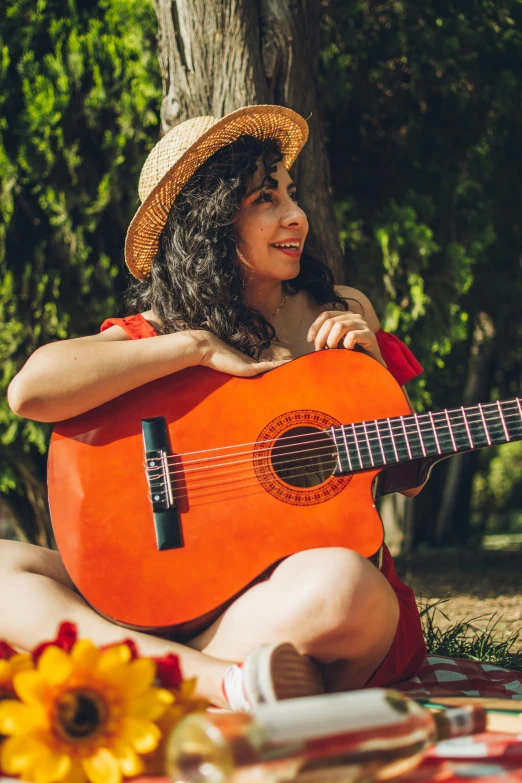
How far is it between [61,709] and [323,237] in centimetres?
255

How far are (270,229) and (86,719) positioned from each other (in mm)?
1656

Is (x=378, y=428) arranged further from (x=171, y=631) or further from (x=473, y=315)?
(x=473, y=315)

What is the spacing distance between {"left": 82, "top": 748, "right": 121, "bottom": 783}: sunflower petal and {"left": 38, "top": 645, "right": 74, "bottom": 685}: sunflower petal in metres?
0.14

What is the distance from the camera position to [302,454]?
2166 mm

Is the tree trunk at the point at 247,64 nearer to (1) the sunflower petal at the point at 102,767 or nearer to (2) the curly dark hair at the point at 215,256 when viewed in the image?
(2) the curly dark hair at the point at 215,256

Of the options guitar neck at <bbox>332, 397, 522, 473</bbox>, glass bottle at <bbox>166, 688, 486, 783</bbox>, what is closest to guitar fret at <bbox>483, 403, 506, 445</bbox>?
guitar neck at <bbox>332, 397, 522, 473</bbox>

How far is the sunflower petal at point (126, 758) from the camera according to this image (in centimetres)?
127

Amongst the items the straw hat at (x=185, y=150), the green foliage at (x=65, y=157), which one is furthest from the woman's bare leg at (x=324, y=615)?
the green foliage at (x=65, y=157)

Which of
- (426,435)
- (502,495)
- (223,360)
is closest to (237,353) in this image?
(223,360)

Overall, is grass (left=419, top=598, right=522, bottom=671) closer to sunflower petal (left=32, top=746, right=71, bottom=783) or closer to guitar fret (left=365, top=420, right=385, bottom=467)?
guitar fret (left=365, top=420, right=385, bottom=467)

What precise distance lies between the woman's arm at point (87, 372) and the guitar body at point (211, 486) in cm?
6

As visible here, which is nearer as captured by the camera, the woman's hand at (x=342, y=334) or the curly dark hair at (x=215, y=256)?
the woman's hand at (x=342, y=334)

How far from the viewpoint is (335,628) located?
176cm

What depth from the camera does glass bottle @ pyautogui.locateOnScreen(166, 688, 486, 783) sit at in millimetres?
1075
